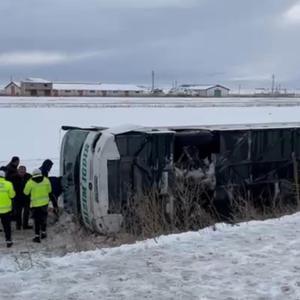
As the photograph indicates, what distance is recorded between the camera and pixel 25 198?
10.9 metres

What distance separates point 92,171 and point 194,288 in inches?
183

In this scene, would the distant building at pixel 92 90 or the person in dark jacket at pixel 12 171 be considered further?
the distant building at pixel 92 90

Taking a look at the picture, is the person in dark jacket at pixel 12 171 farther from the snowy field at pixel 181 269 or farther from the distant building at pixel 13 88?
the distant building at pixel 13 88

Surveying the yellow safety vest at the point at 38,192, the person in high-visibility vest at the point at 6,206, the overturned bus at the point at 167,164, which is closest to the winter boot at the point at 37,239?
the person in high-visibility vest at the point at 6,206

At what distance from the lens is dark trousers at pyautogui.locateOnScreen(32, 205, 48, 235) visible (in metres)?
9.83

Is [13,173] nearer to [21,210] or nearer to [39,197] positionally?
[21,210]

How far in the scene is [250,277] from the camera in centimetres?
517

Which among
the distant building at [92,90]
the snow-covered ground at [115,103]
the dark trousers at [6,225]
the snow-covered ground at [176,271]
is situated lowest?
the dark trousers at [6,225]

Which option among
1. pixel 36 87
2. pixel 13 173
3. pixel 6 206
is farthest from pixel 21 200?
pixel 36 87

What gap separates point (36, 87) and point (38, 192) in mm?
107190

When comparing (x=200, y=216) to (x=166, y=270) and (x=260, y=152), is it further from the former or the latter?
(x=166, y=270)

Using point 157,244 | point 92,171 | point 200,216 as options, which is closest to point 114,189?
point 92,171

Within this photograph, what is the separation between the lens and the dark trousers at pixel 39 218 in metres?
9.83

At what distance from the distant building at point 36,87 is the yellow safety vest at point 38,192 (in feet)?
332
